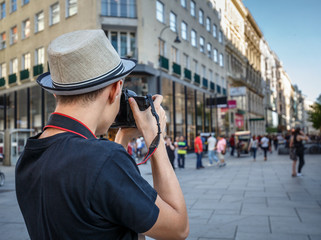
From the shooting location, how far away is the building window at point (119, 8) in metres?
19.7

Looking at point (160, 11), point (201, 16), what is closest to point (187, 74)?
point (201, 16)

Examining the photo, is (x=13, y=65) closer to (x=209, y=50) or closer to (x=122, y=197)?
(x=209, y=50)

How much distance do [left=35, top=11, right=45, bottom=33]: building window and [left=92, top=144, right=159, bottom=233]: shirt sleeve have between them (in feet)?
74.6

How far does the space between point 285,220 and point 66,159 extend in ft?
16.9

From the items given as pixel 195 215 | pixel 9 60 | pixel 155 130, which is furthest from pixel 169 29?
pixel 155 130

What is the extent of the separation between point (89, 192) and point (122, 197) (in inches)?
4.0

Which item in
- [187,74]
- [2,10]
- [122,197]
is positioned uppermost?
[2,10]

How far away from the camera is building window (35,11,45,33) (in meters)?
21.5

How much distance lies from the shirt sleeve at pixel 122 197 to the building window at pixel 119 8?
A: 785 inches

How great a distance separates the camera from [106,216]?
3.30 feet

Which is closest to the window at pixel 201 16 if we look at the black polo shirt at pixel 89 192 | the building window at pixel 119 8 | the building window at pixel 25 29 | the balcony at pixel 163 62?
the balcony at pixel 163 62

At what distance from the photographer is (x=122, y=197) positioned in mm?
983

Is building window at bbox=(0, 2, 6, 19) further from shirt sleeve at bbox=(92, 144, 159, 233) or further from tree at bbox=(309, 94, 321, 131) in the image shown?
tree at bbox=(309, 94, 321, 131)

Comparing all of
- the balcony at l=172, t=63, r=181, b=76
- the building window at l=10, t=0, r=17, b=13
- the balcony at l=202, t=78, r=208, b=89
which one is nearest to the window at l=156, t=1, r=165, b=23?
the balcony at l=172, t=63, r=181, b=76
